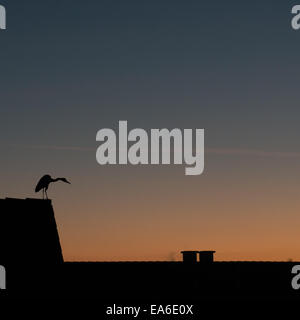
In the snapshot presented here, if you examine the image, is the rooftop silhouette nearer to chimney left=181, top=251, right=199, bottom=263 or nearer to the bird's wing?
chimney left=181, top=251, right=199, bottom=263

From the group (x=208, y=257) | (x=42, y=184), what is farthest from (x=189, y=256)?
(x=42, y=184)

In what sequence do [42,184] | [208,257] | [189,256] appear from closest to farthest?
[42,184] → [208,257] → [189,256]

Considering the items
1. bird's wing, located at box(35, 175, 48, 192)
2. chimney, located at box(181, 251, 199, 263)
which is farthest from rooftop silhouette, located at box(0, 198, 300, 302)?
bird's wing, located at box(35, 175, 48, 192)

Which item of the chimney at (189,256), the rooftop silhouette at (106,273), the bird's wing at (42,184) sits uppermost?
the bird's wing at (42,184)

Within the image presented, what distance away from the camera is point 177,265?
51.1 m

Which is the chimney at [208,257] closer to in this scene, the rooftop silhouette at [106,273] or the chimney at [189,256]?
the rooftop silhouette at [106,273]

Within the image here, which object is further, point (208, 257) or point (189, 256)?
point (189, 256)

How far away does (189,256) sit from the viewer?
5088cm

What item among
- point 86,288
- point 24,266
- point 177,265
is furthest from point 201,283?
Answer: point 24,266

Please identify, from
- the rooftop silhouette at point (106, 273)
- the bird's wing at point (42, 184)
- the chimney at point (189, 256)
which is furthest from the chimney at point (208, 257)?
the bird's wing at point (42, 184)

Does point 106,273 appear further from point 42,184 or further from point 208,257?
point 42,184

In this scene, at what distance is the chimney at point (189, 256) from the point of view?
167 feet

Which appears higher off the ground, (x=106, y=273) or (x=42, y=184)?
(x=42, y=184)
